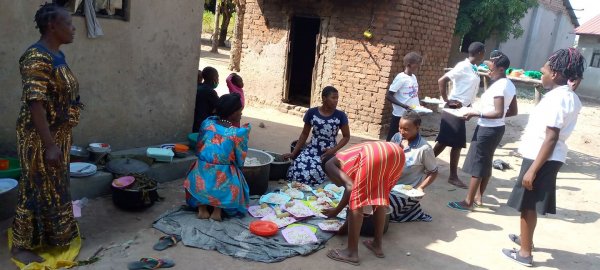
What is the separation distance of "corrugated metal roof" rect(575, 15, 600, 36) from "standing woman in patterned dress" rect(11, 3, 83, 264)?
74.9 feet

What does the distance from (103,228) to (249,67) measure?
673 cm

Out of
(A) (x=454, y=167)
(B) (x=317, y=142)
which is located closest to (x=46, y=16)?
(B) (x=317, y=142)

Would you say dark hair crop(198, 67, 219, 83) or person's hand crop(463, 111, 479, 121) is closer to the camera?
person's hand crop(463, 111, 479, 121)

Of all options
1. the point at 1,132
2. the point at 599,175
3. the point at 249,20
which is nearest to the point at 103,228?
the point at 1,132

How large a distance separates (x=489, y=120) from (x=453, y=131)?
83 centimetres

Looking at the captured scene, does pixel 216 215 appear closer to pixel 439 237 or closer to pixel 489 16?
pixel 439 237

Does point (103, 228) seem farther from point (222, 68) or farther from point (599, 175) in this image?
point (222, 68)

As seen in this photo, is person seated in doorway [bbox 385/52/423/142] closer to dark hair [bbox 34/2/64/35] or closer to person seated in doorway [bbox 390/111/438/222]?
person seated in doorway [bbox 390/111/438/222]

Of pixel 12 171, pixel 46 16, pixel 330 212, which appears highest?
pixel 46 16

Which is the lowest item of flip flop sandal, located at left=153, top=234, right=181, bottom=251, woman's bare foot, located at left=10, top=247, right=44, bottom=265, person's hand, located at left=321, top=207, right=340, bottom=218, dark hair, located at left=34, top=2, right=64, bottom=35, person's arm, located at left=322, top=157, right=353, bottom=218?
flip flop sandal, located at left=153, top=234, right=181, bottom=251

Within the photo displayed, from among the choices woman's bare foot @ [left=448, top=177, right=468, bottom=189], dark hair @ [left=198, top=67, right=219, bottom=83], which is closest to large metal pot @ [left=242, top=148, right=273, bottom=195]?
dark hair @ [left=198, top=67, right=219, bottom=83]

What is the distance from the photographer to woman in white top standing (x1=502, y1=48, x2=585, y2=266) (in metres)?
3.48

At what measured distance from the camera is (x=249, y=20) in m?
9.90

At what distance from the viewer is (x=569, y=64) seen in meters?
3.56
